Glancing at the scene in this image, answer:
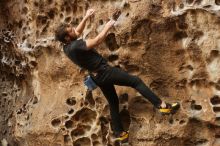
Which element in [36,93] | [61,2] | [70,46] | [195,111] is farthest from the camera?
[36,93]

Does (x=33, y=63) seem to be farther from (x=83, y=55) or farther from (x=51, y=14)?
(x=83, y=55)

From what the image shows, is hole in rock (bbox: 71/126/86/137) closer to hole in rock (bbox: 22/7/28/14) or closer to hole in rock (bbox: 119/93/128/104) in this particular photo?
hole in rock (bbox: 119/93/128/104)

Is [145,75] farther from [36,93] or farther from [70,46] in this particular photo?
[36,93]

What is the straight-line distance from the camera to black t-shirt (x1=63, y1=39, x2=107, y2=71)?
16.4ft

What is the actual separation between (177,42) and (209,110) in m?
0.87

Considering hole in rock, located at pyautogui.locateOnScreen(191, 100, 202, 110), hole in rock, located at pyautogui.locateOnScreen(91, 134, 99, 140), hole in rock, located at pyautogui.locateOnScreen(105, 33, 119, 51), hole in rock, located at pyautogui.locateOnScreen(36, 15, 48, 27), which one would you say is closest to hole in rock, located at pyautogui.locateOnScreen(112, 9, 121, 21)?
hole in rock, located at pyautogui.locateOnScreen(105, 33, 119, 51)

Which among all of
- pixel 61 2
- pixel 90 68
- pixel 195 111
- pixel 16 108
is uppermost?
pixel 61 2

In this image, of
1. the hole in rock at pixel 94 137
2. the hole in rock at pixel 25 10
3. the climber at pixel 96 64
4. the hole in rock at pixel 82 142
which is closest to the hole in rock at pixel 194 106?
the climber at pixel 96 64

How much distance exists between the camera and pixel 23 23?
7000 mm

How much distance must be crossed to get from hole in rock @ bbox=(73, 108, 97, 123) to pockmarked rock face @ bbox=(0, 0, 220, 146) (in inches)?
0.5

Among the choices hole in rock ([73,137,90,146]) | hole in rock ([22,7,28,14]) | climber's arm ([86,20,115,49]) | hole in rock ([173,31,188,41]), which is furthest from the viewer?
hole in rock ([22,7,28,14])

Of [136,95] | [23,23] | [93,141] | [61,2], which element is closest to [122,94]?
[136,95]

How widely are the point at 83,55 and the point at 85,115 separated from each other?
1.29 metres

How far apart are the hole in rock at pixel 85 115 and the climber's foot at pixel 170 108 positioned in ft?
3.68
